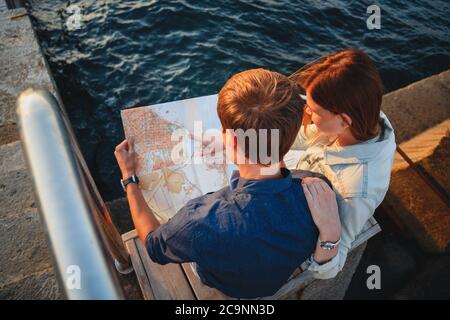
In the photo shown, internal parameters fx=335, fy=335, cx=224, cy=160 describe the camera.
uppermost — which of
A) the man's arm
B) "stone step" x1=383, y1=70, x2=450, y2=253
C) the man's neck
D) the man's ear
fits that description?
the man's ear

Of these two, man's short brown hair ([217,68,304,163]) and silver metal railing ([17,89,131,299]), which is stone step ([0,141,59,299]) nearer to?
silver metal railing ([17,89,131,299])

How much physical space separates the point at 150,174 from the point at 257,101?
967 millimetres

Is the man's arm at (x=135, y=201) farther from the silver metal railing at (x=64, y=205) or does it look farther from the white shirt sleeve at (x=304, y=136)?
the white shirt sleeve at (x=304, y=136)

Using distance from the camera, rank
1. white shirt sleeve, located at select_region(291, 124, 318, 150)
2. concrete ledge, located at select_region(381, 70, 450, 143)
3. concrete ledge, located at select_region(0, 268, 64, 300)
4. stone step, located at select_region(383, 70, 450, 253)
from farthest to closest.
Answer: concrete ledge, located at select_region(381, 70, 450, 143) < stone step, located at select_region(383, 70, 450, 253) < white shirt sleeve, located at select_region(291, 124, 318, 150) < concrete ledge, located at select_region(0, 268, 64, 300)

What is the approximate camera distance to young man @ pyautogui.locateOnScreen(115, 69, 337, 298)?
4.45ft

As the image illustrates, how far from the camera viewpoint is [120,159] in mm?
1996

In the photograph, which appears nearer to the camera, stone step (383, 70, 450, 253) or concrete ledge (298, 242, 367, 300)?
concrete ledge (298, 242, 367, 300)

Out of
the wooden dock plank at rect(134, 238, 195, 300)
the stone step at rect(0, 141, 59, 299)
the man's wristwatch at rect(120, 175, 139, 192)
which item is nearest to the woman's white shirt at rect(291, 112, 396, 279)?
the wooden dock plank at rect(134, 238, 195, 300)

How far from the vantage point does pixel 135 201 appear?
5.98 feet

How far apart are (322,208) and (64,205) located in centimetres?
106

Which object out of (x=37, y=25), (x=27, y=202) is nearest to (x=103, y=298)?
(x=27, y=202)

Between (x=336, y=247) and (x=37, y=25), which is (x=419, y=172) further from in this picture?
(x=37, y=25)

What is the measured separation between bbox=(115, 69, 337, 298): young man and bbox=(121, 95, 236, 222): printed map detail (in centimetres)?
49

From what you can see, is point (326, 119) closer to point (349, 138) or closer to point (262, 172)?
point (349, 138)
